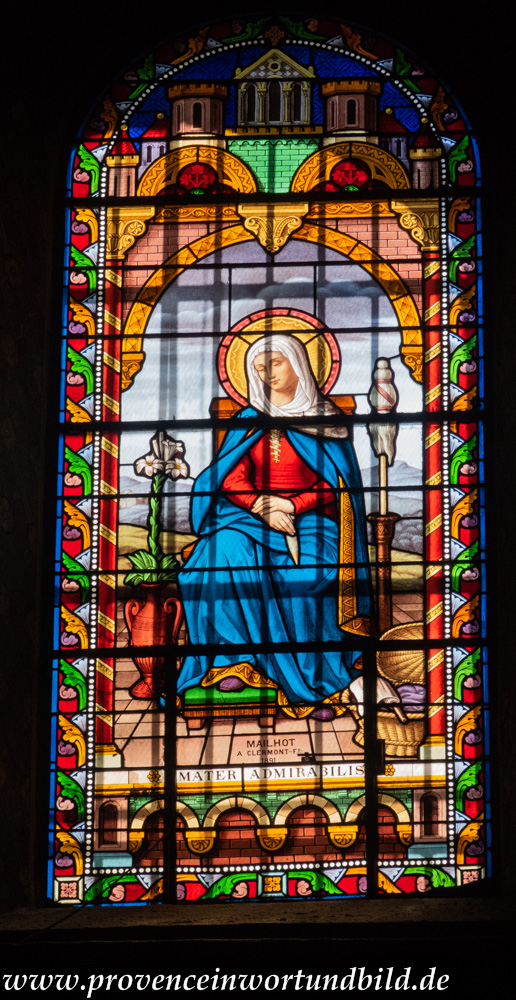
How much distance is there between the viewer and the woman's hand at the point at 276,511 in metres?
7.55

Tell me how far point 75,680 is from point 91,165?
237cm

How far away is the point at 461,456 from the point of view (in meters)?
7.59

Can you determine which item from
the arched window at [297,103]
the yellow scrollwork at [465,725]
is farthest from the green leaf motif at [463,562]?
the arched window at [297,103]

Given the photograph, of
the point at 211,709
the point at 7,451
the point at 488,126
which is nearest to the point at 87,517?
the point at 7,451

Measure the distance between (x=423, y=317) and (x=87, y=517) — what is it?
168 cm

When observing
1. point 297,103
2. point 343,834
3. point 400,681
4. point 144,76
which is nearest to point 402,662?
point 400,681

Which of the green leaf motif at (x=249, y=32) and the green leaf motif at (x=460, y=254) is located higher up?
the green leaf motif at (x=249, y=32)

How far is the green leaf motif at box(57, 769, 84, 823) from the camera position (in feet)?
23.7

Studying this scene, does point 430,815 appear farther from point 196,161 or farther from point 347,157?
point 196,161

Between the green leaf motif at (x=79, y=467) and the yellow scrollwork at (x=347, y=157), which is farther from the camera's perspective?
the yellow scrollwork at (x=347, y=157)

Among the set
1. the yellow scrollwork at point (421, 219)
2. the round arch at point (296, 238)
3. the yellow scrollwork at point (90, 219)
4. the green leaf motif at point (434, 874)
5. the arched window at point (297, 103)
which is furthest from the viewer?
the arched window at point (297, 103)

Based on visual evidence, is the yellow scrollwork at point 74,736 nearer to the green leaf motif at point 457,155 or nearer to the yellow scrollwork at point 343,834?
the yellow scrollwork at point 343,834

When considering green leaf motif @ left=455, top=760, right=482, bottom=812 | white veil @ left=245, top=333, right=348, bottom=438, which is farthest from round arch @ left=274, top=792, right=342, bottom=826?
white veil @ left=245, top=333, right=348, bottom=438
